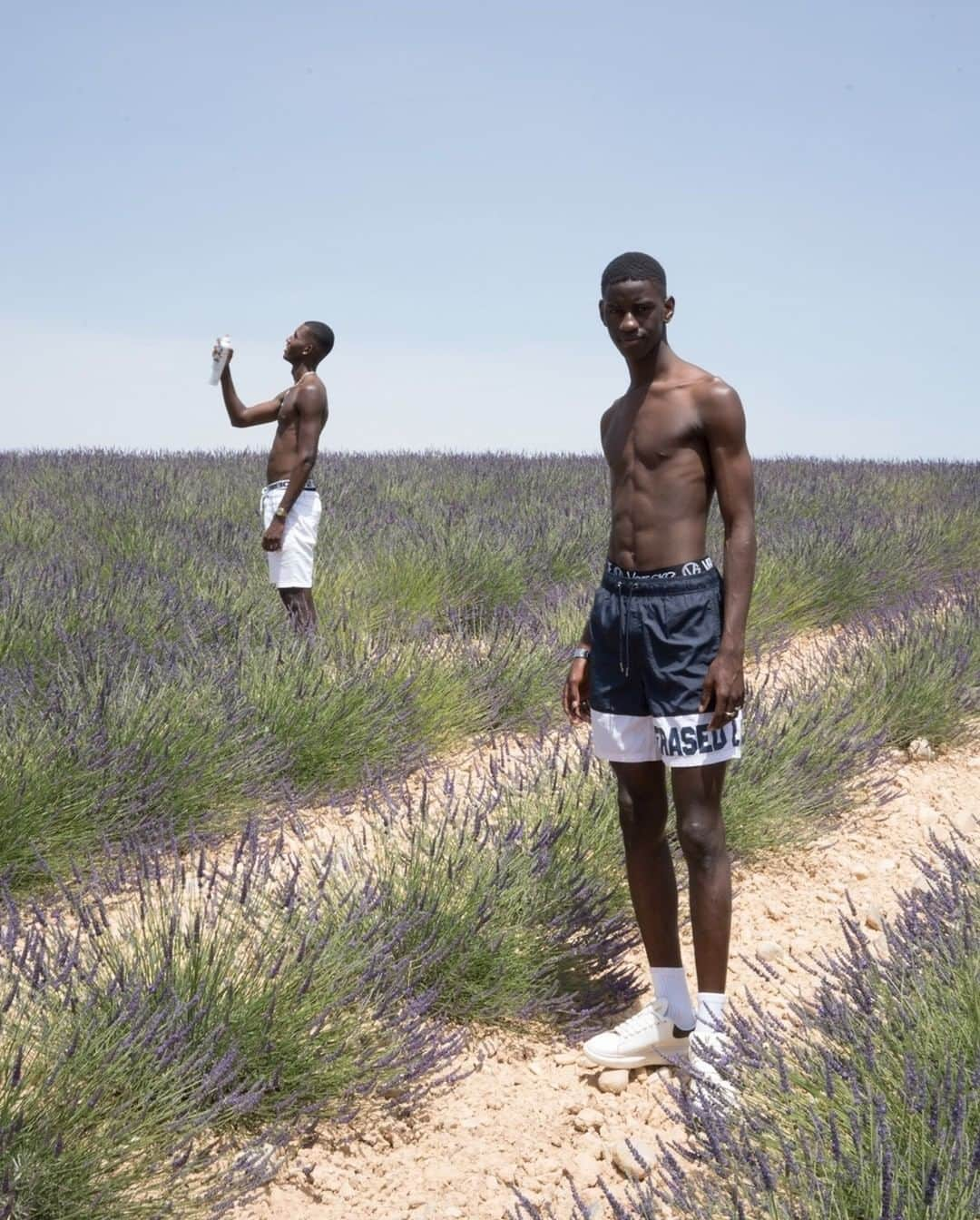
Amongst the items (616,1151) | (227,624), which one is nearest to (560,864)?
(616,1151)

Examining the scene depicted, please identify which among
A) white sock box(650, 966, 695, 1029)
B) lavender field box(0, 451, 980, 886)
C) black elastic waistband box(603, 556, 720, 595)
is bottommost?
white sock box(650, 966, 695, 1029)

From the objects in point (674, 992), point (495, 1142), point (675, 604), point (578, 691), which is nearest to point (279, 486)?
point (578, 691)

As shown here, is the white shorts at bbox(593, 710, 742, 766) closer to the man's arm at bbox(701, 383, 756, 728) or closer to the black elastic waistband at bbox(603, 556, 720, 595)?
the man's arm at bbox(701, 383, 756, 728)

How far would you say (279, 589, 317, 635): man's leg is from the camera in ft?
18.1

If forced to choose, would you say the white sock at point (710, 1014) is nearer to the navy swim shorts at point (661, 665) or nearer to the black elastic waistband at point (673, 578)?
the navy swim shorts at point (661, 665)

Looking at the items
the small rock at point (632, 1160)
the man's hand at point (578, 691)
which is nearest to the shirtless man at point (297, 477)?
the man's hand at point (578, 691)

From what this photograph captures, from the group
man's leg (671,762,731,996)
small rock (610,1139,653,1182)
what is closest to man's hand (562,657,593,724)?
man's leg (671,762,731,996)

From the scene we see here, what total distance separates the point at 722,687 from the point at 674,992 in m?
0.79

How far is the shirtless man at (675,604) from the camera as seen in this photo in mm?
2555

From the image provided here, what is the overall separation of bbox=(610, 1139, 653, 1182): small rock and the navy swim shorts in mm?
788

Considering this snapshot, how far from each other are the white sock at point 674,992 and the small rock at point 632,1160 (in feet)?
1.18

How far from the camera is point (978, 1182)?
1662 millimetres

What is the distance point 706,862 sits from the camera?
2.62m

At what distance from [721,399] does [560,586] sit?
5.03 m
